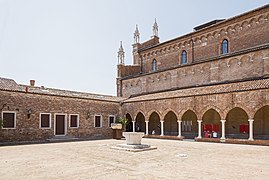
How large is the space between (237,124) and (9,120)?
62.5ft

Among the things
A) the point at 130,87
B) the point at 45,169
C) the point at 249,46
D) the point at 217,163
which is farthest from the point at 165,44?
the point at 45,169

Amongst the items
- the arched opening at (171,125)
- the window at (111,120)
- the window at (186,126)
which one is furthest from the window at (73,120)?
the window at (186,126)

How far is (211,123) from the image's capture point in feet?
76.3

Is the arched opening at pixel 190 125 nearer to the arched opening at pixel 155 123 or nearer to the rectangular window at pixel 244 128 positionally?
the arched opening at pixel 155 123

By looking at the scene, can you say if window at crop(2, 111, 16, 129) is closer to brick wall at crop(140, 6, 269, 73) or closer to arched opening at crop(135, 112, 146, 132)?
arched opening at crop(135, 112, 146, 132)

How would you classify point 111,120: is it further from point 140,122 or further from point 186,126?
point 186,126

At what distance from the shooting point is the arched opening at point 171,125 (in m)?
26.8

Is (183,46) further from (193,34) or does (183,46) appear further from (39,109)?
(39,109)

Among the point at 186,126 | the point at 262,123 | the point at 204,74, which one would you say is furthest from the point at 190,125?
the point at 262,123

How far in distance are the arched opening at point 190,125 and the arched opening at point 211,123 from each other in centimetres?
121

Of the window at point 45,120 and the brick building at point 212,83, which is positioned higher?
the brick building at point 212,83

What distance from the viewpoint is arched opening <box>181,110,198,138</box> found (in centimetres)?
2478

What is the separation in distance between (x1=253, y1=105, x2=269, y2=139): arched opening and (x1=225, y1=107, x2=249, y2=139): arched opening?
2.90ft

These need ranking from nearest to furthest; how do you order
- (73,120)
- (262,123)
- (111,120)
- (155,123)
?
(262,123), (73,120), (111,120), (155,123)
